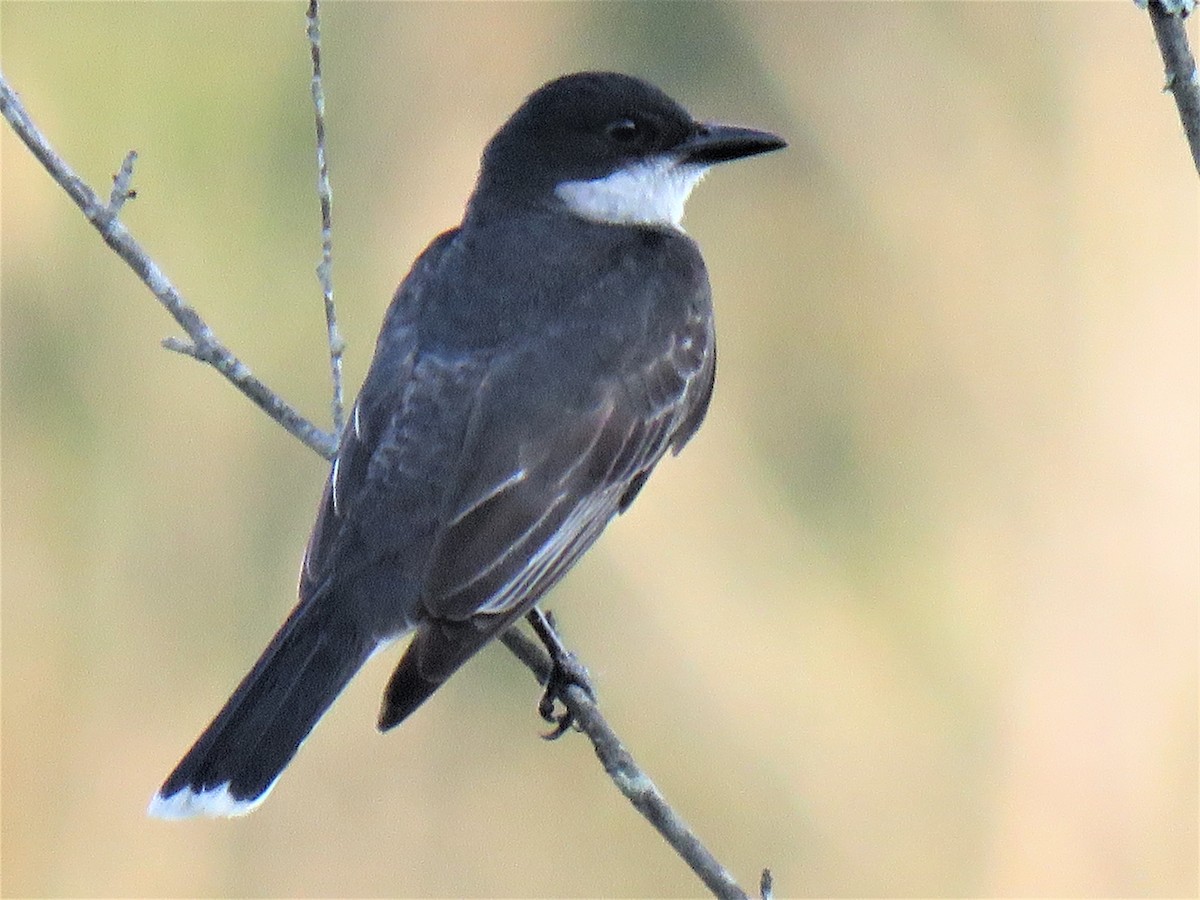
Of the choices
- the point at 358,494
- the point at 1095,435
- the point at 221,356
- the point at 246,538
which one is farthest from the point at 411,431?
the point at 1095,435

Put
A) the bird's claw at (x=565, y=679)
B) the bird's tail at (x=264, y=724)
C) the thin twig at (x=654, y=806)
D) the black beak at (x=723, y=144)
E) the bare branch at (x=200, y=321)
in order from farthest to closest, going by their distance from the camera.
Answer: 1. the black beak at (x=723, y=144)
2. the bird's claw at (x=565, y=679)
3. the bare branch at (x=200, y=321)
4. the bird's tail at (x=264, y=724)
5. the thin twig at (x=654, y=806)

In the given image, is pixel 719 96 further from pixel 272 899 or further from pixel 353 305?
pixel 272 899

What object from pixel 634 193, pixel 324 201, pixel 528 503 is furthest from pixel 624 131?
pixel 528 503

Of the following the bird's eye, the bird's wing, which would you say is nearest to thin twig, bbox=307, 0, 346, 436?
the bird's wing

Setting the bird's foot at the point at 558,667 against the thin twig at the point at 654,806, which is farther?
the bird's foot at the point at 558,667

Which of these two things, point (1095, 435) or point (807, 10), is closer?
point (1095, 435)

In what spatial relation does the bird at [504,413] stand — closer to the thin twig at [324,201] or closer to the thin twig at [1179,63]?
the thin twig at [324,201]

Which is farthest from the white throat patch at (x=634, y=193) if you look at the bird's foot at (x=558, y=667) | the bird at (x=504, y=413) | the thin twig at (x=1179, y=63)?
the thin twig at (x=1179, y=63)
